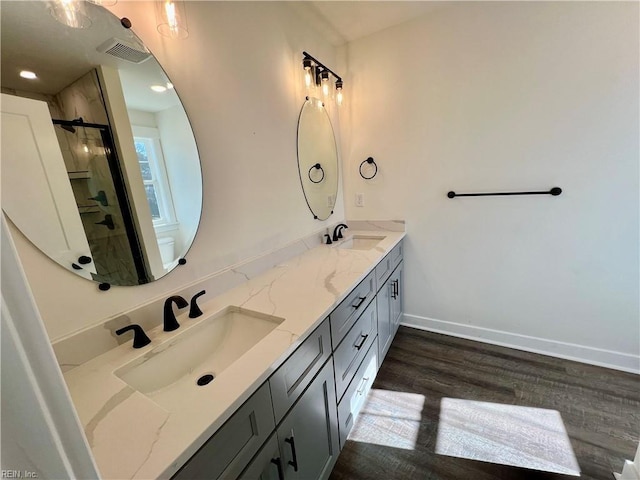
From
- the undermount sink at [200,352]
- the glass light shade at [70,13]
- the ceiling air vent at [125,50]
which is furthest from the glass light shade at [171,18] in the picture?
the undermount sink at [200,352]

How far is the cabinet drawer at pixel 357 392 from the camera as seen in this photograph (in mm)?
1325

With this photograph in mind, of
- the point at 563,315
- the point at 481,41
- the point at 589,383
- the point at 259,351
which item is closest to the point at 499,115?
the point at 481,41

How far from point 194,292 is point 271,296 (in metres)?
0.34

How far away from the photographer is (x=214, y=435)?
63 cm

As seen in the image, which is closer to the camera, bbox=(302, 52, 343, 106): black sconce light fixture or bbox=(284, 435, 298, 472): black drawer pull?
bbox=(284, 435, 298, 472): black drawer pull

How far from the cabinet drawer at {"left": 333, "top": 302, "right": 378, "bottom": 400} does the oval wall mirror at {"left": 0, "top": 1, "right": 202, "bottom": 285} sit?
0.85 meters

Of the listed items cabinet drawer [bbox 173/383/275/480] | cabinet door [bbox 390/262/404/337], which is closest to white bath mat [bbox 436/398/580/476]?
cabinet door [bbox 390/262/404/337]

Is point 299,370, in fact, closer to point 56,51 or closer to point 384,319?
point 384,319

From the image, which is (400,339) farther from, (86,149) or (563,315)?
(86,149)

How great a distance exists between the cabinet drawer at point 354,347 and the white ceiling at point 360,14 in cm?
195

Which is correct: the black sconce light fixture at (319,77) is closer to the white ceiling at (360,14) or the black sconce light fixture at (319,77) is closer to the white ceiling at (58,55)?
the white ceiling at (360,14)

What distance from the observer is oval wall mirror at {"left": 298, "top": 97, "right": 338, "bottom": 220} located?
6.32 ft

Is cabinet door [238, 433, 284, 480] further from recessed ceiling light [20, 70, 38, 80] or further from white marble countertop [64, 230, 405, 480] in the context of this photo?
recessed ceiling light [20, 70, 38, 80]

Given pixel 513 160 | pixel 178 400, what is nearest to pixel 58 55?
pixel 178 400
